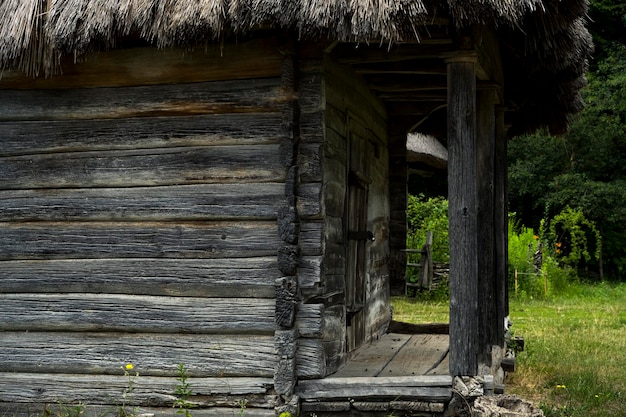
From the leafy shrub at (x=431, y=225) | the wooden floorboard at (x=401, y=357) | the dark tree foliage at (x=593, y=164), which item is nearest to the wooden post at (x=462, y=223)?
the wooden floorboard at (x=401, y=357)

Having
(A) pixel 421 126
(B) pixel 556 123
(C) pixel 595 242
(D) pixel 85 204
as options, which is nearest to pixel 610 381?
(B) pixel 556 123

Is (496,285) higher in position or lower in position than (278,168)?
lower

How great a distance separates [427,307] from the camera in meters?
14.8

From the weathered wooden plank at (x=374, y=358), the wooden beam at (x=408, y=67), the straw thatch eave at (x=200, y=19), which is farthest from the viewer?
the wooden beam at (x=408, y=67)

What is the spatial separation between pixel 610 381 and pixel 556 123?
330 centimetres

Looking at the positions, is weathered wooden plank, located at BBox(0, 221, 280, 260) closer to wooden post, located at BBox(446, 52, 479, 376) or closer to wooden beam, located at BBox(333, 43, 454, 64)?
wooden post, located at BBox(446, 52, 479, 376)

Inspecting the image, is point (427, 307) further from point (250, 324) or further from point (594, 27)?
point (594, 27)

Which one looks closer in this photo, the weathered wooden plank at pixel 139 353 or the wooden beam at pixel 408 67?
the weathered wooden plank at pixel 139 353

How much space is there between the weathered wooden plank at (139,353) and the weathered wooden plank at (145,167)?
117 centimetres

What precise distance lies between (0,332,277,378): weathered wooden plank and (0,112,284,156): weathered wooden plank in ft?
4.79

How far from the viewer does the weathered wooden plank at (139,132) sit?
6.14 m

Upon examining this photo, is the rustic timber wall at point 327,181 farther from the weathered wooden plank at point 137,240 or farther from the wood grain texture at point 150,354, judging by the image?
the weathered wooden plank at point 137,240

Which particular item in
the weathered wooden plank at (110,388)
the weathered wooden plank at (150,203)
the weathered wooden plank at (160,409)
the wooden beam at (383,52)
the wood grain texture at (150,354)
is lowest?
the weathered wooden plank at (160,409)

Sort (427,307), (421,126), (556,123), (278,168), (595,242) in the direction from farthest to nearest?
(595,242)
(427,307)
(421,126)
(556,123)
(278,168)
